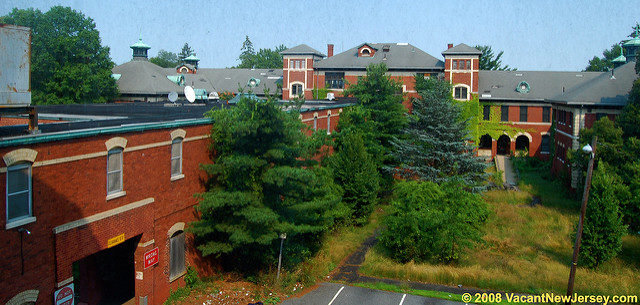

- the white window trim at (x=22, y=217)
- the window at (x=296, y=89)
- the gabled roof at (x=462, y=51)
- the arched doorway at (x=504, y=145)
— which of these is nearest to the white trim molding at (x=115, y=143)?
the white window trim at (x=22, y=217)

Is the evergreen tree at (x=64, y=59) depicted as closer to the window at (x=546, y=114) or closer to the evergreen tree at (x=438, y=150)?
the evergreen tree at (x=438, y=150)

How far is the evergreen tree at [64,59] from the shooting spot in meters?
49.5

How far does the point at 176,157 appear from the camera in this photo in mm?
17578

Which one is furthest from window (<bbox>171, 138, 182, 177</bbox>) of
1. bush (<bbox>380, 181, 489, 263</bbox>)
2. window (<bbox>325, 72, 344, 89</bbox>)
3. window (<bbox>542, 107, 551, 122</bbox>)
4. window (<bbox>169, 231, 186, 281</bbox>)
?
window (<bbox>542, 107, 551, 122</bbox>)

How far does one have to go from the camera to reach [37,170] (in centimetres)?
1228

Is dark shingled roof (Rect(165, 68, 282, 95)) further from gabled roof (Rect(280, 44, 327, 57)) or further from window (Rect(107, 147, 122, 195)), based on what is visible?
window (Rect(107, 147, 122, 195))

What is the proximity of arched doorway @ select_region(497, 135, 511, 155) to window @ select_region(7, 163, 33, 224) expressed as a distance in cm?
5133

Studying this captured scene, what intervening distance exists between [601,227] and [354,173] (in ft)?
39.4

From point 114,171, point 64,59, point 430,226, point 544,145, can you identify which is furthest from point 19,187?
point 544,145

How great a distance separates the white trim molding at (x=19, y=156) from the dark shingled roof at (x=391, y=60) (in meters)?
45.7

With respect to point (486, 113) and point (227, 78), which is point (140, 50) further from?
point (486, 113)

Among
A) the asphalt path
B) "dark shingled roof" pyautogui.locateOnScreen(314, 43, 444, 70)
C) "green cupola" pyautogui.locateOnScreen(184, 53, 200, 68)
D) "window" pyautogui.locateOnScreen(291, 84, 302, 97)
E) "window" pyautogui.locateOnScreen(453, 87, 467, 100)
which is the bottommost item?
the asphalt path

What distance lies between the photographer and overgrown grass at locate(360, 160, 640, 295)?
63.8 ft

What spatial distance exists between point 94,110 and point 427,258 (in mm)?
17002
